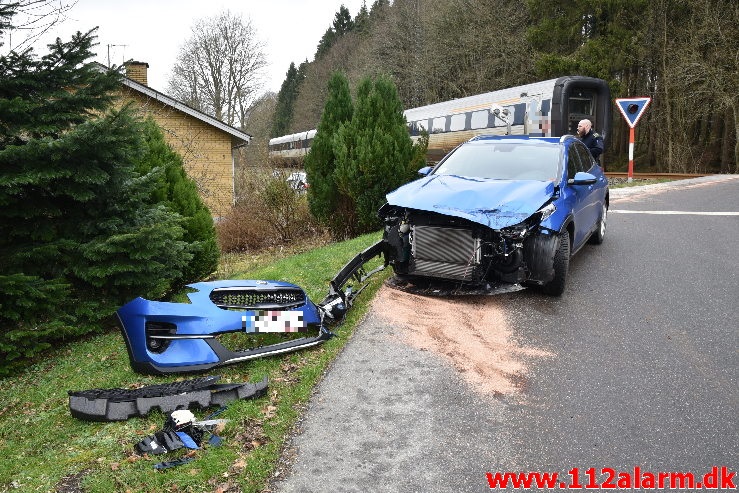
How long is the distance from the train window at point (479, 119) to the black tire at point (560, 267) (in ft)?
60.9

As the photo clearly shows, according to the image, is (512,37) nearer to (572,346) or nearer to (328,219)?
(328,219)

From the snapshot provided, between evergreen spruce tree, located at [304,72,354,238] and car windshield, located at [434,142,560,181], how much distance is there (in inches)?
204

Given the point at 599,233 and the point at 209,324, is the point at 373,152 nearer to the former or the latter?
the point at 599,233

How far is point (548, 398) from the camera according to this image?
4.50 meters

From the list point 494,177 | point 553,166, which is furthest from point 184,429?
Answer: point 553,166

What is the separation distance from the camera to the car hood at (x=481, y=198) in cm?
611

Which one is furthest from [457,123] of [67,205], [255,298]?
[255,298]

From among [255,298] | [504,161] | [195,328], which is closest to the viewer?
[195,328]

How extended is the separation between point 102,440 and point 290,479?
1413 millimetres

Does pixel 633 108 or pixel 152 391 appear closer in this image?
pixel 152 391

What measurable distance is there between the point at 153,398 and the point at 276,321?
1294 millimetres

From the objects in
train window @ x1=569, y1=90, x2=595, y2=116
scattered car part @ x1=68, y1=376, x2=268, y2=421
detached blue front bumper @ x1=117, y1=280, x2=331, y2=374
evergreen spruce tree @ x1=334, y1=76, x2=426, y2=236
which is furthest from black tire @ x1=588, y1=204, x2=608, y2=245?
train window @ x1=569, y1=90, x2=595, y2=116

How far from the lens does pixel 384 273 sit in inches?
302

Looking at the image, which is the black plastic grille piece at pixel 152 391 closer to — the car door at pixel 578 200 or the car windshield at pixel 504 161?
the car windshield at pixel 504 161
